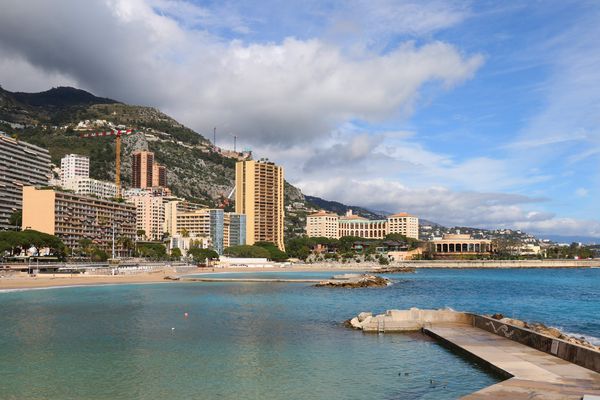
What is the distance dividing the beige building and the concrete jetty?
14148cm

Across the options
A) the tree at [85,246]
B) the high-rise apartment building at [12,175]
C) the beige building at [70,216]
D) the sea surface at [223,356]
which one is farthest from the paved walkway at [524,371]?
the high-rise apartment building at [12,175]

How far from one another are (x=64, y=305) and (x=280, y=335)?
103 ft

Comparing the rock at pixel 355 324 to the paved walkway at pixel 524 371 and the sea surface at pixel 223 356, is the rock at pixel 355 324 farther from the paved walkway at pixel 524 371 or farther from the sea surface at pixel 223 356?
the paved walkway at pixel 524 371

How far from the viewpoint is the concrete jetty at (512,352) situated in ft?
59.3

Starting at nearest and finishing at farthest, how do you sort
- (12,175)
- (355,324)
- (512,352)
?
(512,352) → (355,324) → (12,175)

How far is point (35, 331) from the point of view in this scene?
37406mm

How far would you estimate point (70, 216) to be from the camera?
175500 mm

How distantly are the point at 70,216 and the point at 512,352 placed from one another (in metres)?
171

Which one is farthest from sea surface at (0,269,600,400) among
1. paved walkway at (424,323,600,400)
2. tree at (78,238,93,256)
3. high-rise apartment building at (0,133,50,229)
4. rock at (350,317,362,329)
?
high-rise apartment building at (0,133,50,229)

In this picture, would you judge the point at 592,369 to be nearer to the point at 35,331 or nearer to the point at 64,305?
the point at 35,331

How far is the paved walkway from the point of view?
17.6m

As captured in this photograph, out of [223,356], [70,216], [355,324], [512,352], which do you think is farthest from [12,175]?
[512,352]

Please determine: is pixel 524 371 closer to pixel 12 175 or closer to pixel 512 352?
pixel 512 352

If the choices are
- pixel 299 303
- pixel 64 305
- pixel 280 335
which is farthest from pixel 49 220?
pixel 280 335
